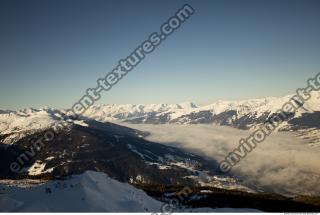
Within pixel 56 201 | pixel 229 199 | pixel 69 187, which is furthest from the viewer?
pixel 229 199

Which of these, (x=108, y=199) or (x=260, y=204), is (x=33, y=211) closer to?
(x=108, y=199)

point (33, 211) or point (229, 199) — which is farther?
point (229, 199)

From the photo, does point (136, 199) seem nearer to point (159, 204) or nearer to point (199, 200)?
point (159, 204)

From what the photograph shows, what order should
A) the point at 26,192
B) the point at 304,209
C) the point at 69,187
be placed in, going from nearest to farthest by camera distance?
the point at 69,187
the point at 26,192
the point at 304,209

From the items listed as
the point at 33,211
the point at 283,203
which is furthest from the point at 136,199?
the point at 283,203

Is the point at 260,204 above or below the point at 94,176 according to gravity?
below

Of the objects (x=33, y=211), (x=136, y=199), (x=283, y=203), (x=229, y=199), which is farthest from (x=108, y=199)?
(x=283, y=203)

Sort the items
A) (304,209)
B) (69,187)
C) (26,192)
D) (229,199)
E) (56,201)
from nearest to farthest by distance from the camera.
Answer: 1. (56,201)
2. (69,187)
3. (26,192)
4. (304,209)
5. (229,199)

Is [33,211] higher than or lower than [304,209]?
higher

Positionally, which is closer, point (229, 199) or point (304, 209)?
point (304, 209)
